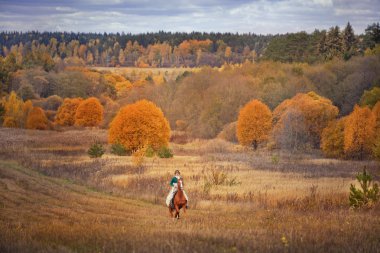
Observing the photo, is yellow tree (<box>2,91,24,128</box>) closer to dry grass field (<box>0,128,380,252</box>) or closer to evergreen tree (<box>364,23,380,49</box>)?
dry grass field (<box>0,128,380,252</box>)

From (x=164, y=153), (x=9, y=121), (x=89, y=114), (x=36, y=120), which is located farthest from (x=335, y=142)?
(x=9, y=121)

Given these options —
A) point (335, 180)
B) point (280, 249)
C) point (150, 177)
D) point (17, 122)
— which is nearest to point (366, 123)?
point (335, 180)

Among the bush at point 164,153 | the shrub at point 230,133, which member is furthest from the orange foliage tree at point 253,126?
the bush at point 164,153

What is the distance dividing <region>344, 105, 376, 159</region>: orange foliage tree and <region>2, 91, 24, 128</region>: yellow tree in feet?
263

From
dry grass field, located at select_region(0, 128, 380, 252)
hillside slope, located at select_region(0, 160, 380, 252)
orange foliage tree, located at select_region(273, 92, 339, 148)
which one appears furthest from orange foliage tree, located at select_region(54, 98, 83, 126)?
hillside slope, located at select_region(0, 160, 380, 252)

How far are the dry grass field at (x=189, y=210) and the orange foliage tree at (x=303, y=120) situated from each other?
429 inches

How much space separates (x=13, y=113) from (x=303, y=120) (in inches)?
2876

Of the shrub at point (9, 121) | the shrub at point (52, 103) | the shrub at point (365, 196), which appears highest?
the shrub at point (365, 196)

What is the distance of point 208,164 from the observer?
58.2m

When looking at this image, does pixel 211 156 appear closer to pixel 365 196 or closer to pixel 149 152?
pixel 149 152

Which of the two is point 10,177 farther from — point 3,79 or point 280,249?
point 3,79

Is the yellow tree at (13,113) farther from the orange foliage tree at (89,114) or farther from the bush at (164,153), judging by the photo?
the bush at (164,153)

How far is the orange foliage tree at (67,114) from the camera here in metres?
134

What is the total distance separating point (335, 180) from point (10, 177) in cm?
2411
